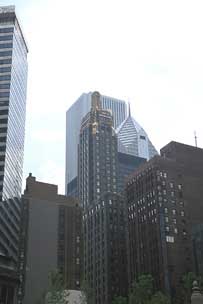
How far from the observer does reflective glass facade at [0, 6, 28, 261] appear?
155 meters

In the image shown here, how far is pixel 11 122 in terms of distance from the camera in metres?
167

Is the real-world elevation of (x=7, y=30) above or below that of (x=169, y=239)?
above

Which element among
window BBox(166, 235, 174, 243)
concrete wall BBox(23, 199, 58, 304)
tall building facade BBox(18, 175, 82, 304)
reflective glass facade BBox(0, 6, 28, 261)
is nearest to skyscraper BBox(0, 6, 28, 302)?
reflective glass facade BBox(0, 6, 28, 261)

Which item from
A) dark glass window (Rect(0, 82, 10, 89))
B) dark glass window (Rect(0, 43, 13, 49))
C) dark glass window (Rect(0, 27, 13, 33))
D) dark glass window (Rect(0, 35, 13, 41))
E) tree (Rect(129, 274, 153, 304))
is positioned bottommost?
tree (Rect(129, 274, 153, 304))

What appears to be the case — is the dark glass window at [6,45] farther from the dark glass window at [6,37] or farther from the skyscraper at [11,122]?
the dark glass window at [6,37]

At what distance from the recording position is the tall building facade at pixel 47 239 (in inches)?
6142

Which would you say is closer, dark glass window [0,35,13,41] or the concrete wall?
the concrete wall

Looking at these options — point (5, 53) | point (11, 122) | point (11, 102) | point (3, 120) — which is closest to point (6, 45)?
point (5, 53)

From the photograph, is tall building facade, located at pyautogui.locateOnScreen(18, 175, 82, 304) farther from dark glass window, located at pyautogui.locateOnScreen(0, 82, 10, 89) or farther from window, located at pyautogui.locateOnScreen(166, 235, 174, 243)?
dark glass window, located at pyautogui.locateOnScreen(0, 82, 10, 89)

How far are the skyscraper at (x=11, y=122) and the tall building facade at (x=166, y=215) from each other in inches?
1668

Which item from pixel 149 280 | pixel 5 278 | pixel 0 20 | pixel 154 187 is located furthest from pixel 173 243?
pixel 5 278

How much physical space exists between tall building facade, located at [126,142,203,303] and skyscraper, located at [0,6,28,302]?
42.4 meters

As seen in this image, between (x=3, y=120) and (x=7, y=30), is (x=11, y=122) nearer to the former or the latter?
(x=3, y=120)

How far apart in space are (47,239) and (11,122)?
1548 inches
